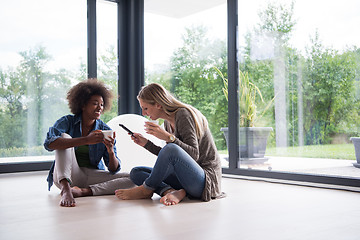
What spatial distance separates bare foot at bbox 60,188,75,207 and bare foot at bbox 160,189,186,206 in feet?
1.77

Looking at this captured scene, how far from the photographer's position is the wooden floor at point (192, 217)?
165cm

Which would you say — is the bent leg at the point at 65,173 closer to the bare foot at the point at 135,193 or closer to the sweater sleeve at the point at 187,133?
the bare foot at the point at 135,193

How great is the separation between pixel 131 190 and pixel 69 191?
1.27ft

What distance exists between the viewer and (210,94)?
13.4 feet

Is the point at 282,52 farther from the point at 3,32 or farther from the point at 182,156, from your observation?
the point at 3,32

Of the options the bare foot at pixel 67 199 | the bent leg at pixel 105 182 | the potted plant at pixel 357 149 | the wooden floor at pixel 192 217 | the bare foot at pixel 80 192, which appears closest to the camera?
the wooden floor at pixel 192 217

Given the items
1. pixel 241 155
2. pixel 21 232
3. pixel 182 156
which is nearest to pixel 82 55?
pixel 241 155

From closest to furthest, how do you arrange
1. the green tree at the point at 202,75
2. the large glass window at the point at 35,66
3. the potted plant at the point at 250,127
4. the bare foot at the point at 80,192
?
the bare foot at the point at 80,192, the potted plant at the point at 250,127, the green tree at the point at 202,75, the large glass window at the point at 35,66

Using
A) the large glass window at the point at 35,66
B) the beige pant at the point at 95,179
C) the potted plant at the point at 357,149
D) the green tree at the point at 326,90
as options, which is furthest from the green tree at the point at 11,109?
the potted plant at the point at 357,149

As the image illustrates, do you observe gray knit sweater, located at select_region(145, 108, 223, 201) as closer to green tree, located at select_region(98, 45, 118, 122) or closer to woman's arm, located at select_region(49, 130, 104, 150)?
woman's arm, located at select_region(49, 130, 104, 150)

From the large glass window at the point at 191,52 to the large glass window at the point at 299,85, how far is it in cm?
30

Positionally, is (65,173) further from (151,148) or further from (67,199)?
(151,148)

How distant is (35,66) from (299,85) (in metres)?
2.87

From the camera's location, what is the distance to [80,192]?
2.55 meters
